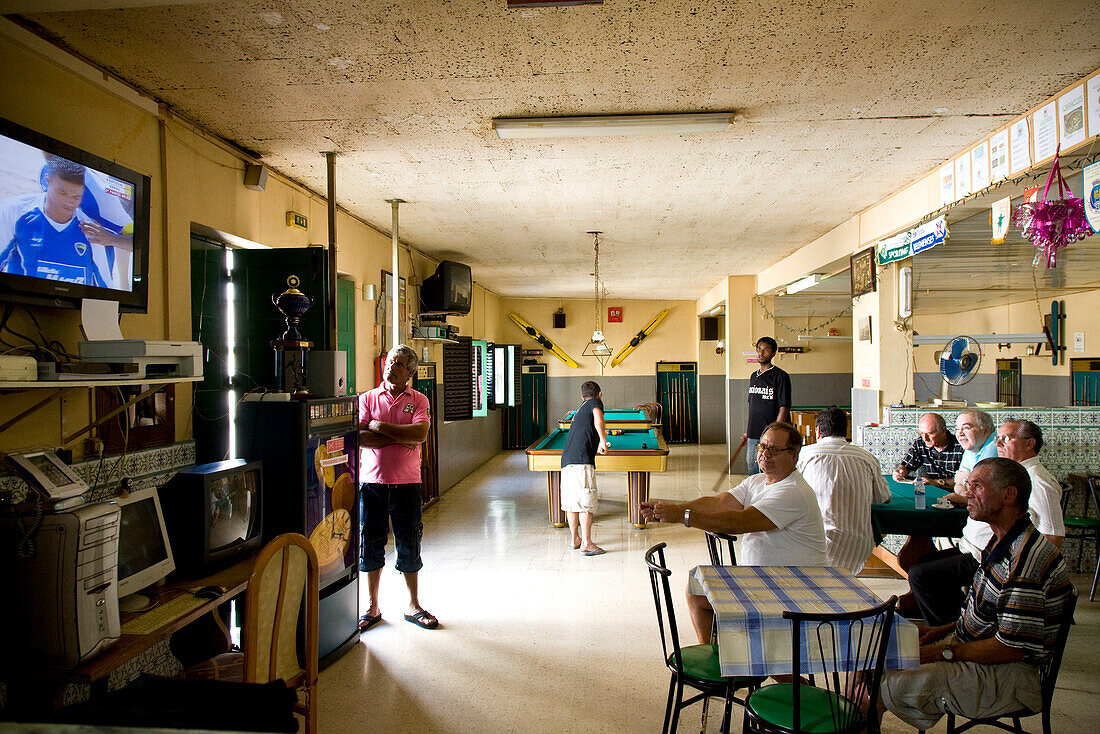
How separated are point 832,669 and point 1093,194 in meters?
2.61

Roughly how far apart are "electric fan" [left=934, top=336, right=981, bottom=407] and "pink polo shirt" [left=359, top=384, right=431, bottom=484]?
410 cm

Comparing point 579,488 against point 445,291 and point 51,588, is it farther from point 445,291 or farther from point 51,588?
point 51,588

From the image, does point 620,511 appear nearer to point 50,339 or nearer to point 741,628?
point 741,628

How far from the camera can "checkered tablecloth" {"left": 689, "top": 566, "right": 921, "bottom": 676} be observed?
6.97 ft

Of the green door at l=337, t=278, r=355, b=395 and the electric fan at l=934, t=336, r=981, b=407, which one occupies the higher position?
the green door at l=337, t=278, r=355, b=395

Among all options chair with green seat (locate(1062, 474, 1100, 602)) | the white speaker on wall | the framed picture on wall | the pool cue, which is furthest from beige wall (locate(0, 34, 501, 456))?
the pool cue

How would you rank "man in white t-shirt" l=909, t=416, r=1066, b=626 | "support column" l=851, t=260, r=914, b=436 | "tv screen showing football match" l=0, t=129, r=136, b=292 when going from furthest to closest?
"support column" l=851, t=260, r=914, b=436, "man in white t-shirt" l=909, t=416, r=1066, b=626, "tv screen showing football match" l=0, t=129, r=136, b=292

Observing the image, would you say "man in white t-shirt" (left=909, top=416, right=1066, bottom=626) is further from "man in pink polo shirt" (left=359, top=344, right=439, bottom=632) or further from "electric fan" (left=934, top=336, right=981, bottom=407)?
"man in pink polo shirt" (left=359, top=344, right=439, bottom=632)

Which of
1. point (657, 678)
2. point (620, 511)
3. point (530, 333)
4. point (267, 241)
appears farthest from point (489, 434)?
point (657, 678)

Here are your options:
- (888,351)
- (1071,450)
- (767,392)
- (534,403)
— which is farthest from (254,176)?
(534,403)

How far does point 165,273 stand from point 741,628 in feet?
10.2

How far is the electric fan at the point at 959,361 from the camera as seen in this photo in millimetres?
5207

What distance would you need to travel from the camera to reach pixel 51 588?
6.48 feet

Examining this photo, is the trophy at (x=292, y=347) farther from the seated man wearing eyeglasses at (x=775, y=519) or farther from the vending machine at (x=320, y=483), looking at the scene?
the seated man wearing eyeglasses at (x=775, y=519)
